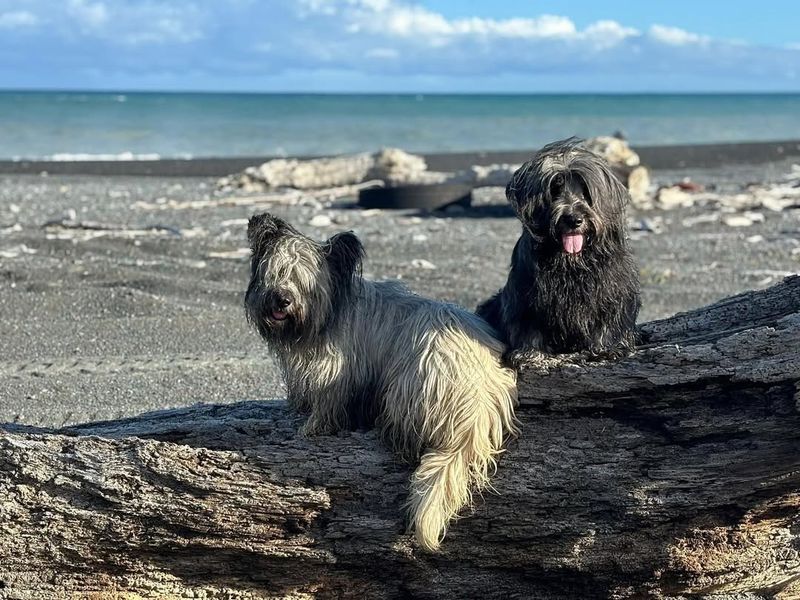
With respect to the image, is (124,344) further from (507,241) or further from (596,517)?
(507,241)

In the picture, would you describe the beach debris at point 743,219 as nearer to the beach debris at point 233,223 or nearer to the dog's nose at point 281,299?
the beach debris at point 233,223

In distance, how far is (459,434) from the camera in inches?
205

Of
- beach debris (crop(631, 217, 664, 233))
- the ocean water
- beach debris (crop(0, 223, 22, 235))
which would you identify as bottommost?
beach debris (crop(0, 223, 22, 235))

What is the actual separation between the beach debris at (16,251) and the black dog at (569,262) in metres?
12.3

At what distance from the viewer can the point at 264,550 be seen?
543cm

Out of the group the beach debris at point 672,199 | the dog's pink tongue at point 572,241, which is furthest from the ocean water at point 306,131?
the dog's pink tongue at point 572,241

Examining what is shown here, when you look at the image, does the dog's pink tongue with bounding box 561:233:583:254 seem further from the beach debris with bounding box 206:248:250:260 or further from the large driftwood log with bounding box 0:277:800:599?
the beach debris with bounding box 206:248:250:260

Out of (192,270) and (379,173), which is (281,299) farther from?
(379,173)

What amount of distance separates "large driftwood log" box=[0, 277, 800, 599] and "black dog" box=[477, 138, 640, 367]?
0.52ft

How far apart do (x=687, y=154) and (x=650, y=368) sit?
37772 millimetres

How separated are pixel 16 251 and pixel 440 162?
23.8 meters

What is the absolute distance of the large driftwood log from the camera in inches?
204

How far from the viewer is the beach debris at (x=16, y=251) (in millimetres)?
15859

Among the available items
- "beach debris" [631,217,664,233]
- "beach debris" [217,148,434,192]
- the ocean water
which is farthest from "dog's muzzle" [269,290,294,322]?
the ocean water
